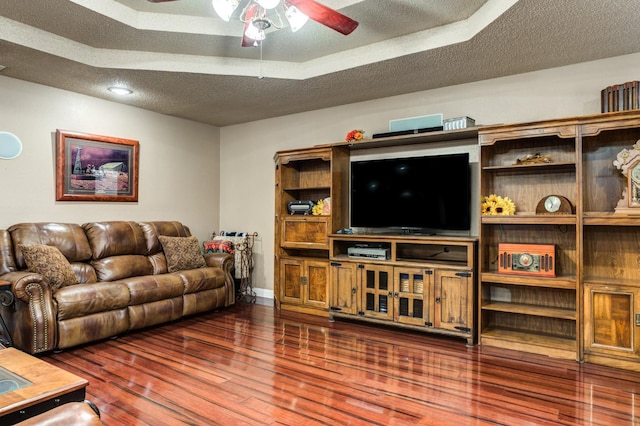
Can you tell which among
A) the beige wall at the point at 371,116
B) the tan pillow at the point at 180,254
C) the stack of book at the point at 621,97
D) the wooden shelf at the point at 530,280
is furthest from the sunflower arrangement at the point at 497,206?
the tan pillow at the point at 180,254

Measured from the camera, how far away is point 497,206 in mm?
3773

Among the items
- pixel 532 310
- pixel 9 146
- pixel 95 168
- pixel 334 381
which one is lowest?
pixel 334 381

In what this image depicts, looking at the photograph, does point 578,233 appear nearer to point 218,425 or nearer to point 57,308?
point 218,425

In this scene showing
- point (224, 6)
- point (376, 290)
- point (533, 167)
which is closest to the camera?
point (224, 6)

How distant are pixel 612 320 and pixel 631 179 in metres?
1.11

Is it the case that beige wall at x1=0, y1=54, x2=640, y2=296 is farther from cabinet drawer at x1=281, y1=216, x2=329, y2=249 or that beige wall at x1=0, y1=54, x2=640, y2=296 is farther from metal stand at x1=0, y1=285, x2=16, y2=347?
metal stand at x1=0, y1=285, x2=16, y2=347

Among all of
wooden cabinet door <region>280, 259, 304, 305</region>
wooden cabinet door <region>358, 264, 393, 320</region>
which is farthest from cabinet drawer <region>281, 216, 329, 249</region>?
wooden cabinet door <region>358, 264, 393, 320</region>

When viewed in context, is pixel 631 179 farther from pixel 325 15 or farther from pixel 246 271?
pixel 246 271

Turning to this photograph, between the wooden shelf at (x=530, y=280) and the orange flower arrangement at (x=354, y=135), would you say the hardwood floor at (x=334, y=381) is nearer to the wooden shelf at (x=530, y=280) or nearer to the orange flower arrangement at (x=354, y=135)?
the wooden shelf at (x=530, y=280)

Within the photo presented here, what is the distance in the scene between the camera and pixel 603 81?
Result: 3.58 m

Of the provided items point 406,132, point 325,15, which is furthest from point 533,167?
point 325,15

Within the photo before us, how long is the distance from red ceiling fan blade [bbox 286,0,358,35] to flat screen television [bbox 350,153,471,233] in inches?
78.9

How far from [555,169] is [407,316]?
6.32 feet

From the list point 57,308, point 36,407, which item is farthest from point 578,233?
point 57,308
